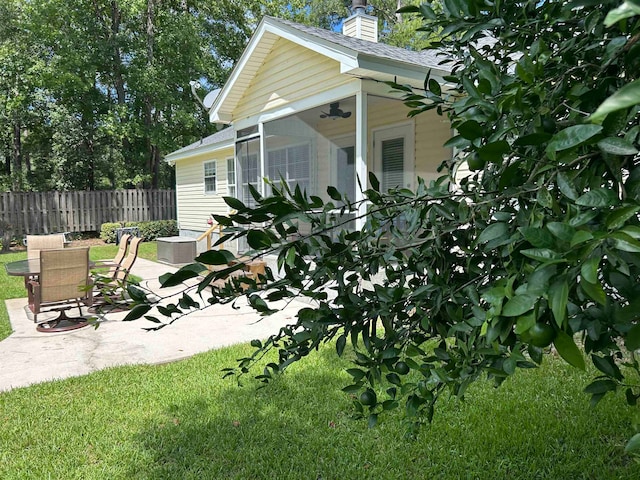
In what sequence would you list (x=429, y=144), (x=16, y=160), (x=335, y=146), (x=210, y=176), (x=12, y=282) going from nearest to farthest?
1. (x=429, y=144)
2. (x=335, y=146)
3. (x=12, y=282)
4. (x=210, y=176)
5. (x=16, y=160)

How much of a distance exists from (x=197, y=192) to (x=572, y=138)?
54.0 ft

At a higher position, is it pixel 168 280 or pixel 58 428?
pixel 168 280

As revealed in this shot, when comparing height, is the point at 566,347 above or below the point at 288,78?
below

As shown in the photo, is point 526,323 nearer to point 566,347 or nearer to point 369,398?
point 566,347

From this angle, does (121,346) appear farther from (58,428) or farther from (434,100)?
(434,100)

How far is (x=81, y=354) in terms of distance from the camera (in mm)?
4902

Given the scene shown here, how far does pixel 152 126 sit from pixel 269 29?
16.2m

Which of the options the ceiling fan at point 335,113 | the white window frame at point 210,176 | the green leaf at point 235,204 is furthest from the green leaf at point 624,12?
the white window frame at point 210,176

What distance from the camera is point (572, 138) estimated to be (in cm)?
60

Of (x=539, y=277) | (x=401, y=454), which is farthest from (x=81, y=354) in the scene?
(x=539, y=277)

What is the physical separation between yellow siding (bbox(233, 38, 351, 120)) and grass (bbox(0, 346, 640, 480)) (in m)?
4.94

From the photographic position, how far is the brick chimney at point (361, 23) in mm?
9586

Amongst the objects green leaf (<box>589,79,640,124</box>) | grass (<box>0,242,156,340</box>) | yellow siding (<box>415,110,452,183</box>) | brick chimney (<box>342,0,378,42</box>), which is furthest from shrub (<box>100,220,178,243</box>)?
green leaf (<box>589,79,640,124</box>)

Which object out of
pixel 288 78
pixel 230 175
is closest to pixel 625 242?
pixel 288 78
